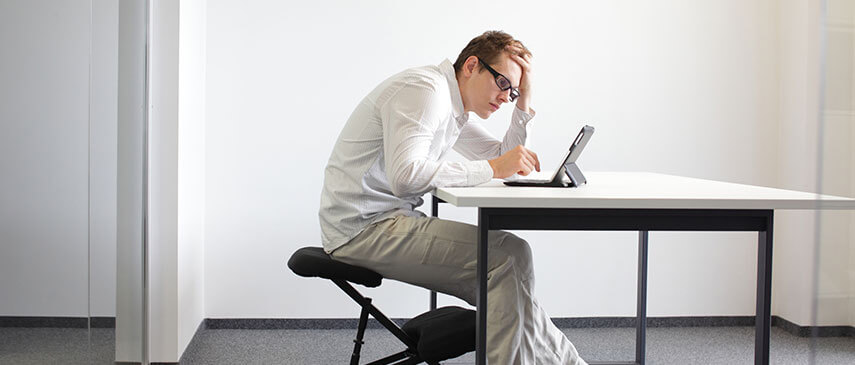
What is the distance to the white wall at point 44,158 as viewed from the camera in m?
1.79

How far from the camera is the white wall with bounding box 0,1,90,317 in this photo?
1785 mm

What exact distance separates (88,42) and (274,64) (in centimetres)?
142

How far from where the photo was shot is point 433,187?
2.17m

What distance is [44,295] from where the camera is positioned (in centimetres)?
201

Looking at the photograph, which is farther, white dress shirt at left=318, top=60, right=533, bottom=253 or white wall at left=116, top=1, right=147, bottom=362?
white wall at left=116, top=1, right=147, bottom=362

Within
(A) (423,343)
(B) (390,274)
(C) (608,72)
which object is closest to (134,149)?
(B) (390,274)

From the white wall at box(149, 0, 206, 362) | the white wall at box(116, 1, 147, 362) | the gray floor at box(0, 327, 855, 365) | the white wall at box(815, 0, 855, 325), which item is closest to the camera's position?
the white wall at box(815, 0, 855, 325)

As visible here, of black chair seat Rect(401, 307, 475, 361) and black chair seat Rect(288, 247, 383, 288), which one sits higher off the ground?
black chair seat Rect(288, 247, 383, 288)

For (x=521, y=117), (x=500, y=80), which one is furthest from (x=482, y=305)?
(x=521, y=117)

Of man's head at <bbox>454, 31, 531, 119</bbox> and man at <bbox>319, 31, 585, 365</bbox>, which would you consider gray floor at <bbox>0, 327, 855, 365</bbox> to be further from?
man's head at <bbox>454, 31, 531, 119</bbox>

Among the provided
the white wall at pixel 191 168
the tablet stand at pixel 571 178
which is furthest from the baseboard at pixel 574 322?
the tablet stand at pixel 571 178

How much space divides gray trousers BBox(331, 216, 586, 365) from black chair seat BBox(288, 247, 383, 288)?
0.06m

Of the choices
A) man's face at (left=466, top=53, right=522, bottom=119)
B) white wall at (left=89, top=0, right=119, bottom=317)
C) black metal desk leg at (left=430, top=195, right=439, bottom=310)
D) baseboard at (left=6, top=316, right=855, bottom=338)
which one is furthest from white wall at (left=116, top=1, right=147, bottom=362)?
man's face at (left=466, top=53, right=522, bottom=119)

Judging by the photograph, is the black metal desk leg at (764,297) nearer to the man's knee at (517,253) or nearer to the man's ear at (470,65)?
the man's knee at (517,253)
